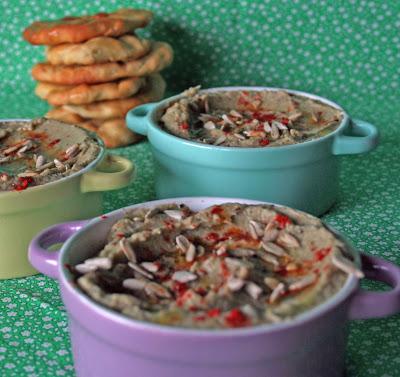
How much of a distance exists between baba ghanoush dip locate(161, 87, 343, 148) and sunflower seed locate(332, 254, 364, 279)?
1.38 ft

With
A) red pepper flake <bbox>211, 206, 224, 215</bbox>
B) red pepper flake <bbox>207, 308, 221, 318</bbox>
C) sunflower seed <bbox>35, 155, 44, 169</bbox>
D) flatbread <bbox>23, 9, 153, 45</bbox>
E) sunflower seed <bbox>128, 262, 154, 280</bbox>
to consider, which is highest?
flatbread <bbox>23, 9, 153, 45</bbox>

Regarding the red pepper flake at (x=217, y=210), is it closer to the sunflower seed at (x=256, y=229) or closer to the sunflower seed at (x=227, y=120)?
the sunflower seed at (x=256, y=229)

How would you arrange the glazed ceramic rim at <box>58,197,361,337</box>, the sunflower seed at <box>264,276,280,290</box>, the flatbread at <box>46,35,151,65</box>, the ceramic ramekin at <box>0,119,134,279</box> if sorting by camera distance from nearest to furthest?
the glazed ceramic rim at <box>58,197,361,337</box> < the sunflower seed at <box>264,276,280,290</box> < the ceramic ramekin at <box>0,119,134,279</box> < the flatbread at <box>46,35,151,65</box>

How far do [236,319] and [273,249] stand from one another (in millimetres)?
162

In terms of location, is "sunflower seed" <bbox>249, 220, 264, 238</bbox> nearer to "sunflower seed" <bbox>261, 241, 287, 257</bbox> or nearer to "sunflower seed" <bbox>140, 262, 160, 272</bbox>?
"sunflower seed" <bbox>261, 241, 287, 257</bbox>

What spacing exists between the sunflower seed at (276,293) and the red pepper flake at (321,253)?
67 mm

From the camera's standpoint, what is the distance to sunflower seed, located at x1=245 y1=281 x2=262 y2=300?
0.77 m

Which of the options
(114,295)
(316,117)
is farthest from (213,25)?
(114,295)

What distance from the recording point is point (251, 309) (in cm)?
73

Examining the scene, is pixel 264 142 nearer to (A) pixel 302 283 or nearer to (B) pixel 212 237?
A: (B) pixel 212 237

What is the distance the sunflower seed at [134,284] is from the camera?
80 cm

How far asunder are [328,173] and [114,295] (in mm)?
592

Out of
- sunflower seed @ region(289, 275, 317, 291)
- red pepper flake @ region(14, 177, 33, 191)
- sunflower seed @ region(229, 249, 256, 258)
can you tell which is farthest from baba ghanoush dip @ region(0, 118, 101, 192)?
sunflower seed @ region(289, 275, 317, 291)

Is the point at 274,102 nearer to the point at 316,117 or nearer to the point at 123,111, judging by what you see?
the point at 316,117
